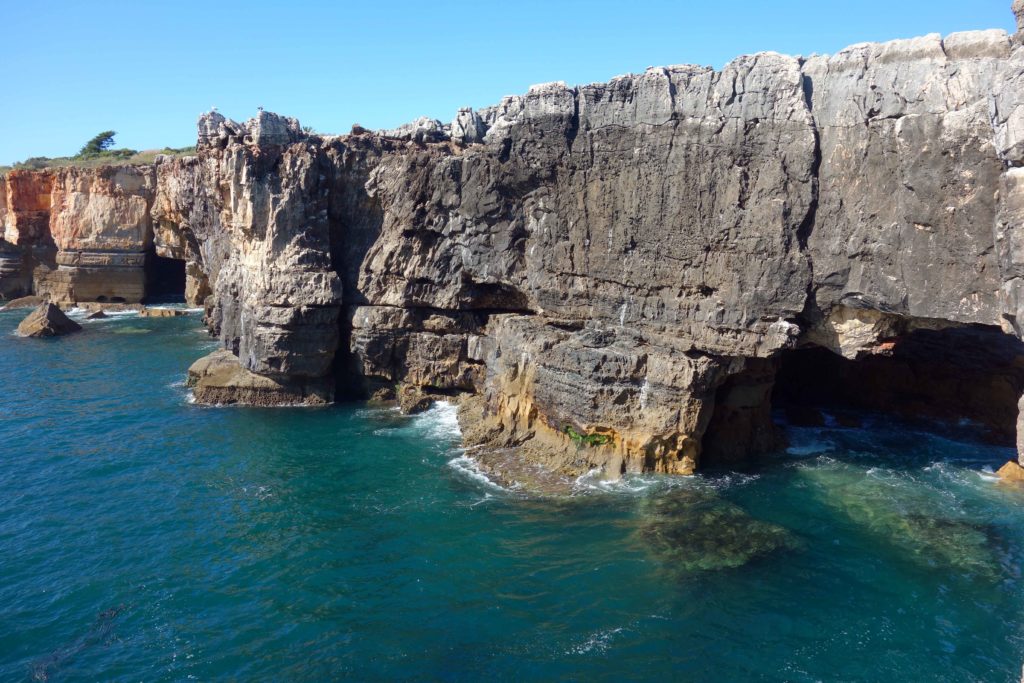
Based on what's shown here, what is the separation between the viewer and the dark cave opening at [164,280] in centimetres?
→ 7169

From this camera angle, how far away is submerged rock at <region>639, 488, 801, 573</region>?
840 inches

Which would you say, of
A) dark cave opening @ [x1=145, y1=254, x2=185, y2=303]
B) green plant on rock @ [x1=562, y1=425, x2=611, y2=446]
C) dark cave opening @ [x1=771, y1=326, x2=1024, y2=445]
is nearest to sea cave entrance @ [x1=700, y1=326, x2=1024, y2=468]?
dark cave opening @ [x1=771, y1=326, x2=1024, y2=445]

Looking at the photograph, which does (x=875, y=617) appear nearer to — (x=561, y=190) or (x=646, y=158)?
(x=646, y=158)

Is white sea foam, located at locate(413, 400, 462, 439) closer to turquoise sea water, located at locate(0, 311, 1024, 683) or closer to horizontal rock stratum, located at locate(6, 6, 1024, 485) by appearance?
horizontal rock stratum, located at locate(6, 6, 1024, 485)

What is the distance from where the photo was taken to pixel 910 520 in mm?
23266

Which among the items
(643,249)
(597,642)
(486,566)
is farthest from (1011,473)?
(486,566)

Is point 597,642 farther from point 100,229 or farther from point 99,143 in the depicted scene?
point 99,143

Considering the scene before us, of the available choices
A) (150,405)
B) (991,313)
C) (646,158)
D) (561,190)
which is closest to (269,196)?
(150,405)

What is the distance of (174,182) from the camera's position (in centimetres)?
5400

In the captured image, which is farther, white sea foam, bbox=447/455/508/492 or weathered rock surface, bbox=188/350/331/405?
weathered rock surface, bbox=188/350/331/405

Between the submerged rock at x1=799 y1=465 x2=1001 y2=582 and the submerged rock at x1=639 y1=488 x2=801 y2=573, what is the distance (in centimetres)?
313

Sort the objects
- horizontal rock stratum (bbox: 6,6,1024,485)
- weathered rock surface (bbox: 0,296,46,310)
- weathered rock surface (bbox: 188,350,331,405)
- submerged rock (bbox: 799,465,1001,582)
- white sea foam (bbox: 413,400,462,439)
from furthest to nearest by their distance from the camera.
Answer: weathered rock surface (bbox: 0,296,46,310) < weathered rock surface (bbox: 188,350,331,405) < white sea foam (bbox: 413,400,462,439) < horizontal rock stratum (bbox: 6,6,1024,485) < submerged rock (bbox: 799,465,1001,582)

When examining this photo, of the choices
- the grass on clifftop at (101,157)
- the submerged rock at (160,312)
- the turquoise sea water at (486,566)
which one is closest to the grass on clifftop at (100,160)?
the grass on clifftop at (101,157)

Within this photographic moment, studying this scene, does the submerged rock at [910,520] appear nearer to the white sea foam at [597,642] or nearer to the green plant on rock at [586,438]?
the green plant on rock at [586,438]
